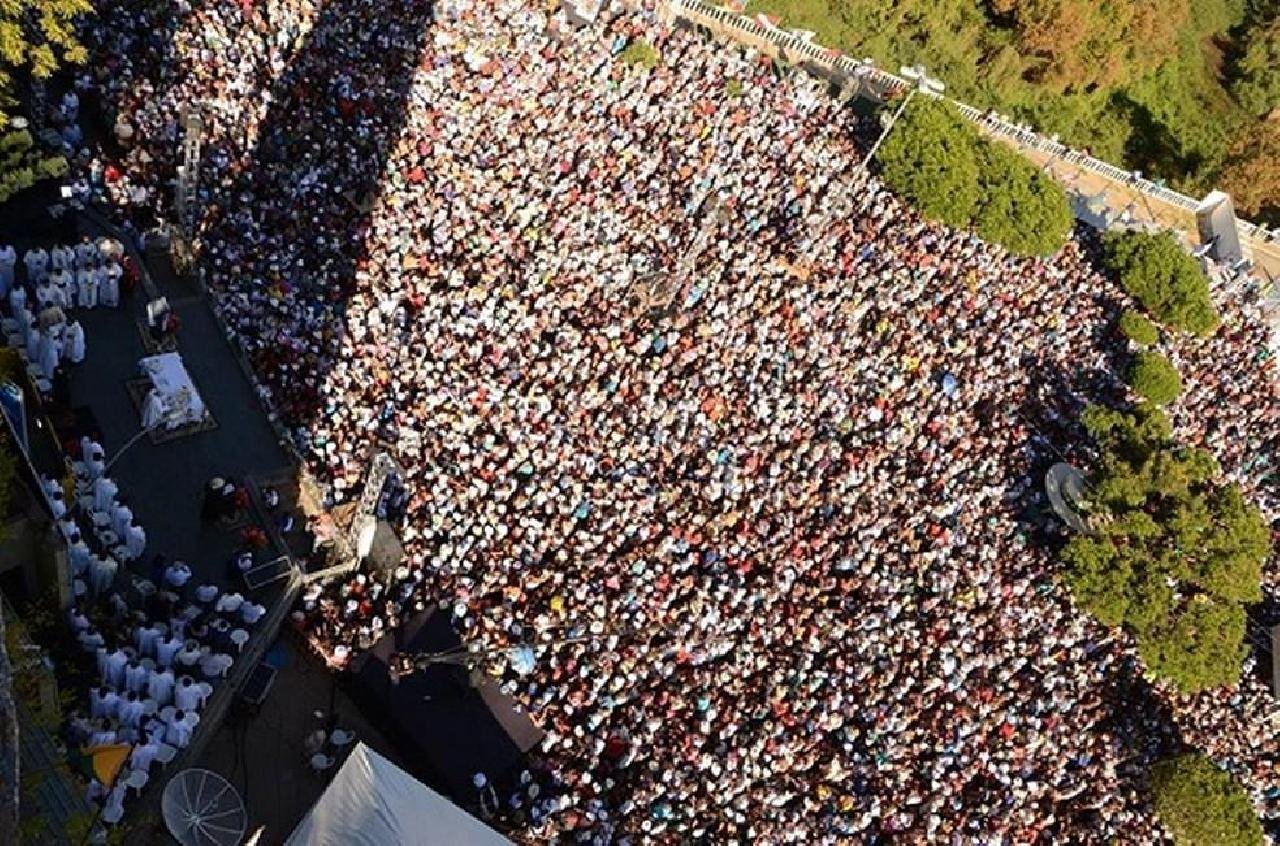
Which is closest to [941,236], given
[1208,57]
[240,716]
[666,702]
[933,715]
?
[933,715]

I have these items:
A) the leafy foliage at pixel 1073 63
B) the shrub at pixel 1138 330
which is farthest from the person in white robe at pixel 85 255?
the shrub at pixel 1138 330

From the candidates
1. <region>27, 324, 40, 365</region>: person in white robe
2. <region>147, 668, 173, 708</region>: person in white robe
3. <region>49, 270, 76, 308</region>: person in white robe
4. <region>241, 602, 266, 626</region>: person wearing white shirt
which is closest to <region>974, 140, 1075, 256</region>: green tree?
<region>241, 602, 266, 626</region>: person wearing white shirt

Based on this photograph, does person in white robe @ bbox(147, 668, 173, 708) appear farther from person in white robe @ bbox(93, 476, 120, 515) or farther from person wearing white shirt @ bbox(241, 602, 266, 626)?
person in white robe @ bbox(93, 476, 120, 515)

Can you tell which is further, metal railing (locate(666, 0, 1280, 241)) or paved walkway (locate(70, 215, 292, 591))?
metal railing (locate(666, 0, 1280, 241))

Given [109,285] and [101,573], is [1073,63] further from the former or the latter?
[101,573]

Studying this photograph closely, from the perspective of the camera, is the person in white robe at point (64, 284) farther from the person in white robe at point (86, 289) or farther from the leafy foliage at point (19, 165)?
the leafy foliage at point (19, 165)
